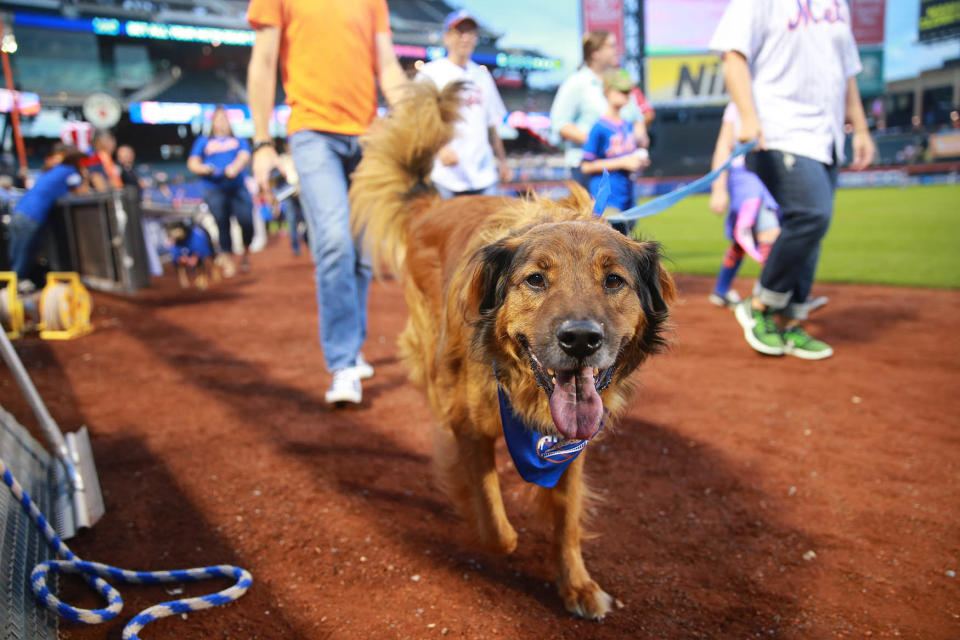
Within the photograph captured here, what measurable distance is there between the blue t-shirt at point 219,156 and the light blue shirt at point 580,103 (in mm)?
5163

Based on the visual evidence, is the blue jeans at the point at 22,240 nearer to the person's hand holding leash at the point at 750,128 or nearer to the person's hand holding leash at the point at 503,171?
the person's hand holding leash at the point at 503,171

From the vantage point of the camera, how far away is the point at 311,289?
914cm

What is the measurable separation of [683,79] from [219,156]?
4054 centimetres

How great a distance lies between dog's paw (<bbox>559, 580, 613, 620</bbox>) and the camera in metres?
2.13

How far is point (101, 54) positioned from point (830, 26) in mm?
41734

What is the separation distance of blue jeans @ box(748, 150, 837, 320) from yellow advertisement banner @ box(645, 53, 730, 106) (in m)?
41.8

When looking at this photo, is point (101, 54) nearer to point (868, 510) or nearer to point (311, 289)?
point (311, 289)

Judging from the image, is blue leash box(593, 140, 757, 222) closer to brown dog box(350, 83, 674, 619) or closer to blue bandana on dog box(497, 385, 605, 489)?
brown dog box(350, 83, 674, 619)

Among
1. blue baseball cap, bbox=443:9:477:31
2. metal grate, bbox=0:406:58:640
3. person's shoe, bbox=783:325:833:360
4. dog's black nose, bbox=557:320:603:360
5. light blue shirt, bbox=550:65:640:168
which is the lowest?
person's shoe, bbox=783:325:833:360

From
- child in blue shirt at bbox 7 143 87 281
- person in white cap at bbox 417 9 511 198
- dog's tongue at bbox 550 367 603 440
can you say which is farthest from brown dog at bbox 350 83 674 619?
child in blue shirt at bbox 7 143 87 281

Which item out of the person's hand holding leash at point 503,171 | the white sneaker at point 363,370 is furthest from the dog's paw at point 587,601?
the person's hand holding leash at point 503,171

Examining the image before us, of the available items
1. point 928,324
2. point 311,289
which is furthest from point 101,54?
point 928,324

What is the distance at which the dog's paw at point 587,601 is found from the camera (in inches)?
83.9

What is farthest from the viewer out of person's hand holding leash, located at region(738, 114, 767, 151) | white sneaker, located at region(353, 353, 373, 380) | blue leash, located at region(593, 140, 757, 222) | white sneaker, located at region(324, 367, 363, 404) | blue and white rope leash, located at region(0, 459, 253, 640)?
white sneaker, located at region(353, 353, 373, 380)
